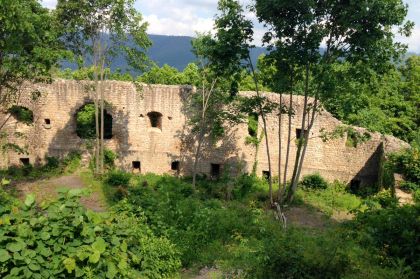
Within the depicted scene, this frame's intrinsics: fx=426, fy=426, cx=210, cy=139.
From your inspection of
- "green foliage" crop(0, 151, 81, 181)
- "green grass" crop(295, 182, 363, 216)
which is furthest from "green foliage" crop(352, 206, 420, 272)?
"green foliage" crop(0, 151, 81, 181)

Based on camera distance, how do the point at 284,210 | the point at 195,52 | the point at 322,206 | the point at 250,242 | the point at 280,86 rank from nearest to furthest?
the point at 250,242 < the point at 280,86 < the point at 284,210 < the point at 322,206 < the point at 195,52

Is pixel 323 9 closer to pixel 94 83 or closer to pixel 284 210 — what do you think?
pixel 284 210

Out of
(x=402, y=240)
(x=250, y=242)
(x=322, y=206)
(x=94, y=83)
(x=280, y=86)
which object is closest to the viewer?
(x=402, y=240)

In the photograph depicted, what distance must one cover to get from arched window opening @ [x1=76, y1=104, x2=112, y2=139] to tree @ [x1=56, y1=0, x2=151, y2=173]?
3.68m

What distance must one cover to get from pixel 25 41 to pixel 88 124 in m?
9.42

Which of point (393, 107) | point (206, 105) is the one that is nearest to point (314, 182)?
point (206, 105)

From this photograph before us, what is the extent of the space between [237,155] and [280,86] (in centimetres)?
654

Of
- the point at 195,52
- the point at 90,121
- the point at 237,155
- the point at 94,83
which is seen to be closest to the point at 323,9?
the point at 195,52

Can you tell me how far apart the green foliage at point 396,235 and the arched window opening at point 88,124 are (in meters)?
15.0

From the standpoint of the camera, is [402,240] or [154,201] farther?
[154,201]

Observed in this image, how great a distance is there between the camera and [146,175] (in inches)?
738

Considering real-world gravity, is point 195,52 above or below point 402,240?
above

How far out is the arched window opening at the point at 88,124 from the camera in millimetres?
20000

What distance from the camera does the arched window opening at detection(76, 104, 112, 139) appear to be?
20000 millimetres
